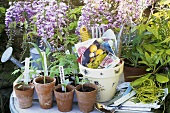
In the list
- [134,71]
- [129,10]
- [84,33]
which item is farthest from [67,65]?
[129,10]

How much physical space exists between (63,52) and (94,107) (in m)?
0.42

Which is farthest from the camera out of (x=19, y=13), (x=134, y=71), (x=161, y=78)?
(x=19, y=13)

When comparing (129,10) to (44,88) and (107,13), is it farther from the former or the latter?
(44,88)

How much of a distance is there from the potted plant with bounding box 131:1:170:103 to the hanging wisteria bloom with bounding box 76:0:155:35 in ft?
0.41

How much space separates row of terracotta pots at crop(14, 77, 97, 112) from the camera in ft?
4.20

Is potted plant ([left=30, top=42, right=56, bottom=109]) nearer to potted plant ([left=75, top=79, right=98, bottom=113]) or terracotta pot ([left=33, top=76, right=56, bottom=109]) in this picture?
terracotta pot ([left=33, top=76, right=56, bottom=109])

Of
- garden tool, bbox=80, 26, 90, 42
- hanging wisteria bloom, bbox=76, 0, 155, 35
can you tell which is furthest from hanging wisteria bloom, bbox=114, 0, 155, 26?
garden tool, bbox=80, 26, 90, 42

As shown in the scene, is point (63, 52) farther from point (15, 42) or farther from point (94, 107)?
point (15, 42)

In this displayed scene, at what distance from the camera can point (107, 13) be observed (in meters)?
1.64

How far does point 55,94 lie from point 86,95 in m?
0.15

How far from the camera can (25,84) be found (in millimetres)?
1369

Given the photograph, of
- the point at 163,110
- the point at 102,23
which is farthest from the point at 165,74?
the point at 102,23

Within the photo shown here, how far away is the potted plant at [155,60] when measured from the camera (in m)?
1.38

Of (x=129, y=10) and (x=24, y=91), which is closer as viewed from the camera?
(x=24, y=91)
